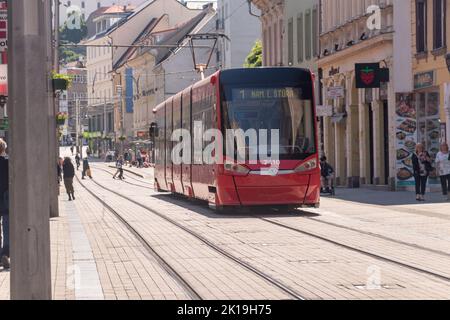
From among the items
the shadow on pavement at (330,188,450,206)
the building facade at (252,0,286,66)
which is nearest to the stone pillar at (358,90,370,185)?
the shadow on pavement at (330,188,450,206)

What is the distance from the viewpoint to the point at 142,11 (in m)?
132

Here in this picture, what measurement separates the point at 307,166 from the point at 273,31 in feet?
126

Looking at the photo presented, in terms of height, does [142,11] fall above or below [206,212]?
above

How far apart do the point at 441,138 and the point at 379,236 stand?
17.6 m

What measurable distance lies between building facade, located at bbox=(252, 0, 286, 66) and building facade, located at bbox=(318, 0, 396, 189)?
9.35 metres

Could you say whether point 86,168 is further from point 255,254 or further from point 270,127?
point 255,254

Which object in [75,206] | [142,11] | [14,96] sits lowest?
[75,206]

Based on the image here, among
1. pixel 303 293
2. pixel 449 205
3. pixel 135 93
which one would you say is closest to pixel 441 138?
pixel 449 205

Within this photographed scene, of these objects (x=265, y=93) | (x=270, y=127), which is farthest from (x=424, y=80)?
(x=270, y=127)

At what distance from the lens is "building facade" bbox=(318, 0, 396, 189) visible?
41.0m

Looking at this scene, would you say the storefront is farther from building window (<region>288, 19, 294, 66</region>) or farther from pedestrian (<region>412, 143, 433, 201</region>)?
building window (<region>288, 19, 294, 66</region>)

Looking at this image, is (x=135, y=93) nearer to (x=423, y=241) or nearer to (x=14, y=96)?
(x=423, y=241)

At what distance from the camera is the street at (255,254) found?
12406mm

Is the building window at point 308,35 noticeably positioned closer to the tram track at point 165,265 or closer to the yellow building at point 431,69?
the yellow building at point 431,69
